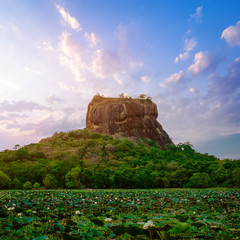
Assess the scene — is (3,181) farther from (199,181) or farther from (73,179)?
(199,181)

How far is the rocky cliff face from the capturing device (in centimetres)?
7631

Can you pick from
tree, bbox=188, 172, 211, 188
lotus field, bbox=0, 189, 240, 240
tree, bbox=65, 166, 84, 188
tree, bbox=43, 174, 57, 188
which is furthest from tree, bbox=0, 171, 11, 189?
tree, bbox=188, 172, 211, 188

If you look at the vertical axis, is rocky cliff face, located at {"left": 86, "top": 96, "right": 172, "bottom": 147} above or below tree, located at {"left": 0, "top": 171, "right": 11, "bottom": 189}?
above

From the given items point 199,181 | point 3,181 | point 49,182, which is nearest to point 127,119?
point 199,181

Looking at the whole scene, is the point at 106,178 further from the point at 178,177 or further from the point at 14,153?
the point at 14,153

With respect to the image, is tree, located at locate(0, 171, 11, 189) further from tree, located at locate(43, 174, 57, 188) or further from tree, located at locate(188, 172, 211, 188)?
tree, located at locate(188, 172, 211, 188)

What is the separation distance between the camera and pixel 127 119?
7719 centimetres

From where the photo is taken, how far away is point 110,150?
54.7 metres

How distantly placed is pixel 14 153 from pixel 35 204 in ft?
135

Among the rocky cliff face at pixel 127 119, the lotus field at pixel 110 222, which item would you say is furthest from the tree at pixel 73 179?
the rocky cliff face at pixel 127 119

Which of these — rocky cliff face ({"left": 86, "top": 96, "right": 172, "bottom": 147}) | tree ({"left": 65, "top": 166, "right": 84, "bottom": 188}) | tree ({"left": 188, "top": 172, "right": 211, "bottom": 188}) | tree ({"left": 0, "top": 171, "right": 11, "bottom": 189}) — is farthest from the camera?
rocky cliff face ({"left": 86, "top": 96, "right": 172, "bottom": 147})

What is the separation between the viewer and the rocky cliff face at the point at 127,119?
250 feet

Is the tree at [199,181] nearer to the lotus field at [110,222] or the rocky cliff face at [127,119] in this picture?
the lotus field at [110,222]

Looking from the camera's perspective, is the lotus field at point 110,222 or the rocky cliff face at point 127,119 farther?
the rocky cliff face at point 127,119
